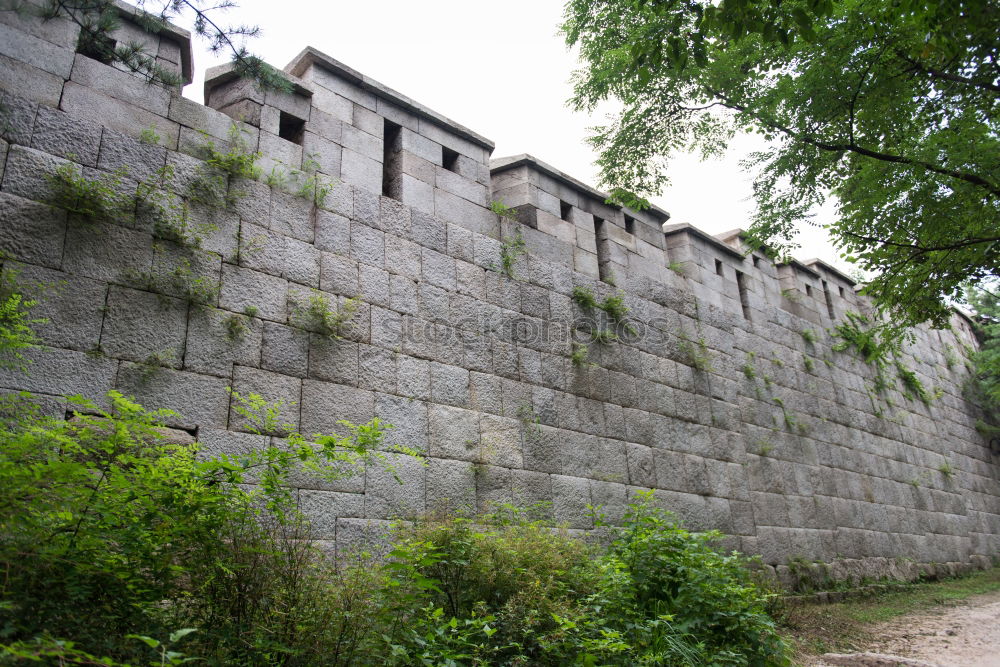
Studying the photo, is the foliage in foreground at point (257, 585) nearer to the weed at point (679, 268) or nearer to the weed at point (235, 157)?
the weed at point (235, 157)

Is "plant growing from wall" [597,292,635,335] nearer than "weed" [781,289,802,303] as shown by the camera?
Yes

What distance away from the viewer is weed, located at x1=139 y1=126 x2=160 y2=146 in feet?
15.3

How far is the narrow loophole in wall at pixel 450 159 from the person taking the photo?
262 inches

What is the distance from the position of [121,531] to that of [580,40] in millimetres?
7870

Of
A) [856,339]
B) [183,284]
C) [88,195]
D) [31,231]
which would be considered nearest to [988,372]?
[856,339]

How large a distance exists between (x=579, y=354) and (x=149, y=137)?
4098mm

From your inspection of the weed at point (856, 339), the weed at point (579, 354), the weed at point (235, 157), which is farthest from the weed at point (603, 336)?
the weed at point (856, 339)

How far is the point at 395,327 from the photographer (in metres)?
5.52

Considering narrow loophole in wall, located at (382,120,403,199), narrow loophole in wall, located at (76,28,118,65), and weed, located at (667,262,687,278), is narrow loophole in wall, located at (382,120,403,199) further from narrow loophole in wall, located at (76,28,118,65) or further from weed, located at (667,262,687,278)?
weed, located at (667,262,687,278)

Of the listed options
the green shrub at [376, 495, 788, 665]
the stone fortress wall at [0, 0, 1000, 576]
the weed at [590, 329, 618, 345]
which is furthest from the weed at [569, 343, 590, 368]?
the green shrub at [376, 495, 788, 665]

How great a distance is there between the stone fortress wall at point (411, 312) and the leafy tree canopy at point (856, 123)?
1.25 m

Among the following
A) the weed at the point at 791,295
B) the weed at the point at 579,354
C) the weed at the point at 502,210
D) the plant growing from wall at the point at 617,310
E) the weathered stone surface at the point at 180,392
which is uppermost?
the weed at the point at 791,295

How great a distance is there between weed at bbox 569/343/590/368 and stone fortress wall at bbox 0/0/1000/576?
0.06 m

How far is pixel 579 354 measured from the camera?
689cm
